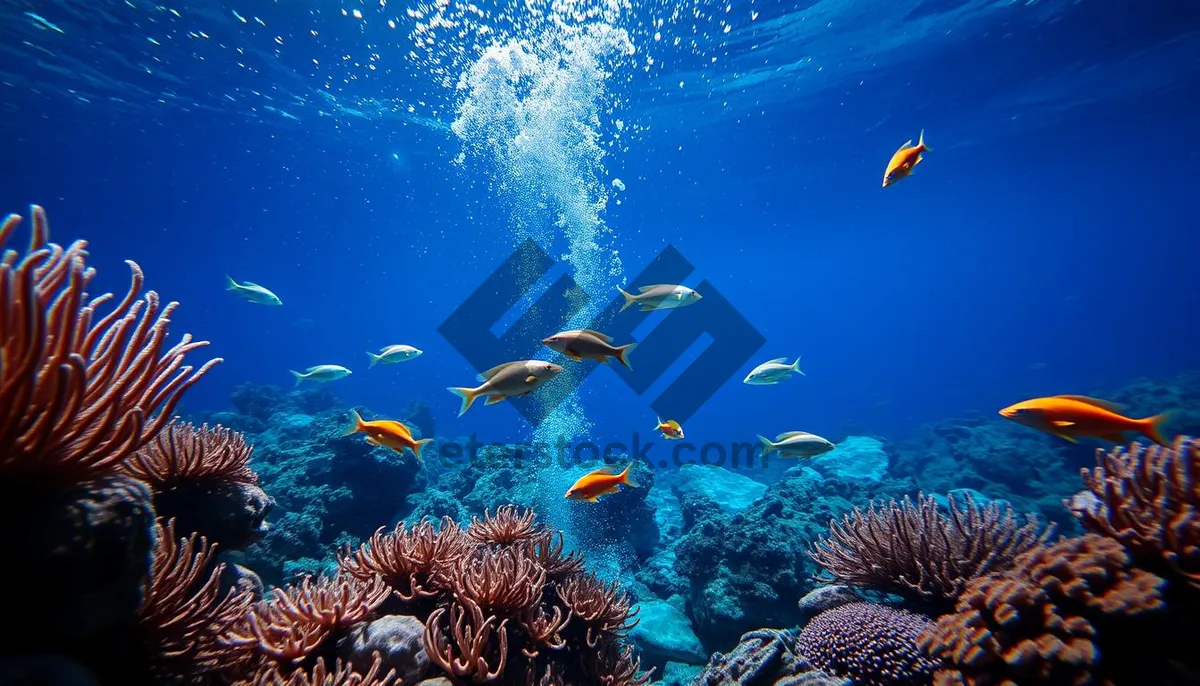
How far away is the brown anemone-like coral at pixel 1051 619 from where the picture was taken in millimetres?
2287

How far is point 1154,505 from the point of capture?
257 centimetres

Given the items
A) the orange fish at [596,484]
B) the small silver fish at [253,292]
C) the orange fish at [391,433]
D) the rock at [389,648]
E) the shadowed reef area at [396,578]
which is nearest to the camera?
the shadowed reef area at [396,578]

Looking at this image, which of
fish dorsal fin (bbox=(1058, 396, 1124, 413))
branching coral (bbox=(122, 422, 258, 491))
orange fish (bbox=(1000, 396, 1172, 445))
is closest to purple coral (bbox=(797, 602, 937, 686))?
orange fish (bbox=(1000, 396, 1172, 445))

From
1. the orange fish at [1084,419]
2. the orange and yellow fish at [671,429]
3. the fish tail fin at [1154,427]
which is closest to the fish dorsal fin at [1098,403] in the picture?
the orange fish at [1084,419]

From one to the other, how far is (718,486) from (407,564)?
15.2m

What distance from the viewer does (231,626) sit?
2.81 metres

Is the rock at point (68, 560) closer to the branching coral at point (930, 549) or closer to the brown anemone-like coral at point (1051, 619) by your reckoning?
the brown anemone-like coral at point (1051, 619)

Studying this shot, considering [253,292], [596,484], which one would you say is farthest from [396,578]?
[253,292]

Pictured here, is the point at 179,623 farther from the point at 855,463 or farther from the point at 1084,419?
the point at 855,463

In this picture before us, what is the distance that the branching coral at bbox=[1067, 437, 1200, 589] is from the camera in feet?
7.80

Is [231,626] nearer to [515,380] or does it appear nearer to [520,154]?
[515,380]

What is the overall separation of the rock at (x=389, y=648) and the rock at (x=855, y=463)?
15.5 m

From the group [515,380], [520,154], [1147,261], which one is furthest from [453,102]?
[1147,261]

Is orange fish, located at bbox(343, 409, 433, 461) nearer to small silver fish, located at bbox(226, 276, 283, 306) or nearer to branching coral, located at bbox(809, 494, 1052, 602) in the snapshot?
branching coral, located at bbox(809, 494, 1052, 602)
